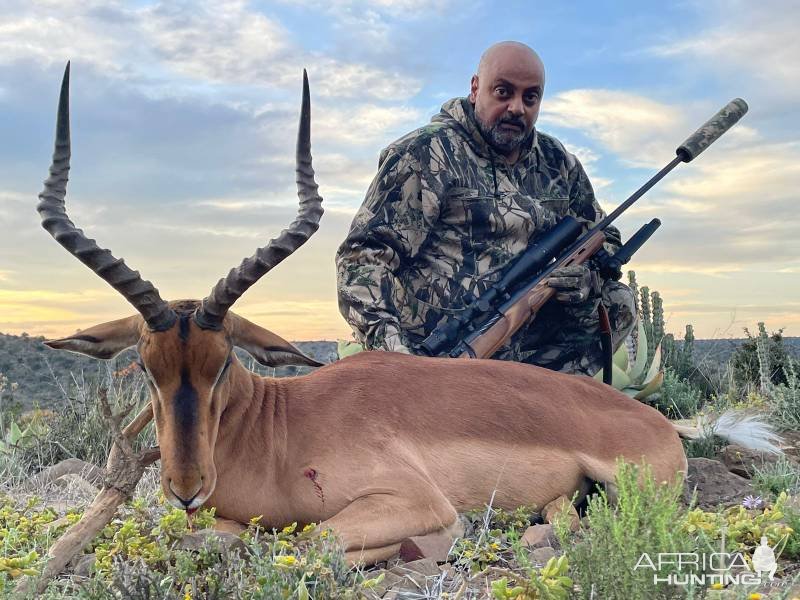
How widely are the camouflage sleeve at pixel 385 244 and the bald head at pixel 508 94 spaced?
84 cm

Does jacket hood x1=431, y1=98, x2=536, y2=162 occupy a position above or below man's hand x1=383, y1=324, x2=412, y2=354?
above

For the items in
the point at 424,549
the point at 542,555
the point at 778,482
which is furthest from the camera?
the point at 778,482

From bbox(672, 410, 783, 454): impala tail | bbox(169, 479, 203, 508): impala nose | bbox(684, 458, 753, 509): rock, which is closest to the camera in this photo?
bbox(169, 479, 203, 508): impala nose

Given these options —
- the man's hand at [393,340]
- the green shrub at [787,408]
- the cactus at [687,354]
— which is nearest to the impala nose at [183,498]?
the man's hand at [393,340]

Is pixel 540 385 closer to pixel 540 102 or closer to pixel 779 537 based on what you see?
pixel 779 537

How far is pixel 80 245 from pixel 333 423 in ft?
5.34

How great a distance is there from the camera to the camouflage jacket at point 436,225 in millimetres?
7660

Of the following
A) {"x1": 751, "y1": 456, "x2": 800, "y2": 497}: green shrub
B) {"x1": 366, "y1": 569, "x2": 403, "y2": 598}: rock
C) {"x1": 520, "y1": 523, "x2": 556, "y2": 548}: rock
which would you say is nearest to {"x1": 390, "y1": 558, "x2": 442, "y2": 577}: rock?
{"x1": 366, "y1": 569, "x2": 403, "y2": 598}: rock

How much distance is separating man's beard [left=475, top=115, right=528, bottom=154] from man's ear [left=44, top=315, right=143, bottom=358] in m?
4.56

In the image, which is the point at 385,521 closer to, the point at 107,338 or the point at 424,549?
the point at 424,549

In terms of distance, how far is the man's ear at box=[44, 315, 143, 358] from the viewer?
4.69 metres

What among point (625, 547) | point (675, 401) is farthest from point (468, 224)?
point (625, 547)

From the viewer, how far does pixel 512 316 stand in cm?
716

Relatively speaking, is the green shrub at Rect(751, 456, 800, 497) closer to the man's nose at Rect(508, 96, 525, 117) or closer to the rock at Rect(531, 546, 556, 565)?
the rock at Rect(531, 546, 556, 565)
